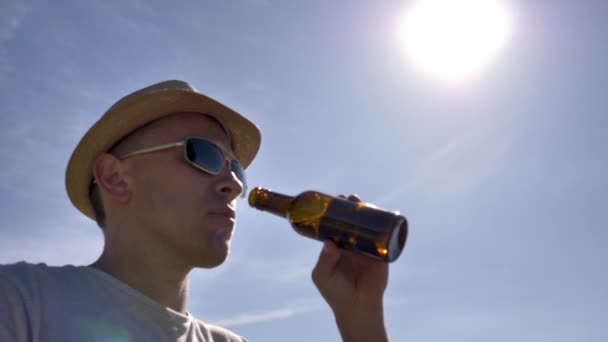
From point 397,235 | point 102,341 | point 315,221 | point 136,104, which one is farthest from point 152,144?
point 397,235

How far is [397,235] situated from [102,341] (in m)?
1.48

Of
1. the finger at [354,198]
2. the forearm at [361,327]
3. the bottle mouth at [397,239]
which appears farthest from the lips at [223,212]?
the bottle mouth at [397,239]

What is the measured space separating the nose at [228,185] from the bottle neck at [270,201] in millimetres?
102

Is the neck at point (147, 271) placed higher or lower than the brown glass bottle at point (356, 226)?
lower

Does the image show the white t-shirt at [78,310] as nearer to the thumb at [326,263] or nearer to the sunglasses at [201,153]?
the thumb at [326,263]

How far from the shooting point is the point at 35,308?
2332mm

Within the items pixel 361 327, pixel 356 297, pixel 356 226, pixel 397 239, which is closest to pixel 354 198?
pixel 356 226

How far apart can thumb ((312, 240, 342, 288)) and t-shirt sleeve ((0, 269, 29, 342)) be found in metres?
1.46

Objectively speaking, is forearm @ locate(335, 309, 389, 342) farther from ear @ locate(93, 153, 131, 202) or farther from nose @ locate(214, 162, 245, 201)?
ear @ locate(93, 153, 131, 202)

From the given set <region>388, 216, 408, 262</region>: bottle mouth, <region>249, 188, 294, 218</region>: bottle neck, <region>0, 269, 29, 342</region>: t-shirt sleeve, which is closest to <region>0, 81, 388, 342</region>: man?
<region>0, 269, 29, 342</region>: t-shirt sleeve

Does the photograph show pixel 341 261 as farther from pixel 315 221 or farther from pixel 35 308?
pixel 35 308

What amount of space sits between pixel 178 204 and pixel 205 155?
40cm

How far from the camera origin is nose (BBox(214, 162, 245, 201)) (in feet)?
11.0

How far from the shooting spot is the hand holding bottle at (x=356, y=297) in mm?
3061
